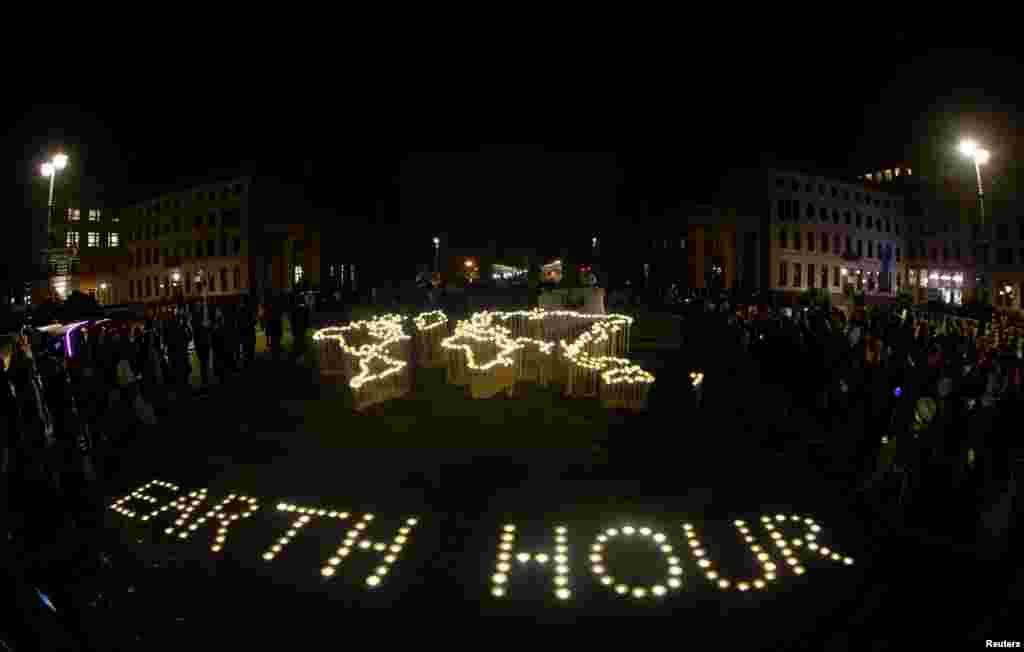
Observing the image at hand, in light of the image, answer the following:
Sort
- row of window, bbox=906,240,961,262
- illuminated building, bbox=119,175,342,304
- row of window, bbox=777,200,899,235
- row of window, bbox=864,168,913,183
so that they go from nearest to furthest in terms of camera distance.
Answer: illuminated building, bbox=119,175,342,304 < row of window, bbox=777,200,899,235 < row of window, bbox=906,240,961,262 < row of window, bbox=864,168,913,183

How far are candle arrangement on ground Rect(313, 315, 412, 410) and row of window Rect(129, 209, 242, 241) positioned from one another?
4104cm

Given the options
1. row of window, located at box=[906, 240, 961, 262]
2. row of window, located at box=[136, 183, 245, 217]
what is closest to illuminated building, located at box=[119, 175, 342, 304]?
row of window, located at box=[136, 183, 245, 217]

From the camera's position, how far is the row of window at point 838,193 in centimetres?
5153

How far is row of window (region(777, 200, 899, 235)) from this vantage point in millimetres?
51312

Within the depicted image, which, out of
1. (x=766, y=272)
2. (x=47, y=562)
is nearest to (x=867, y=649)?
(x=47, y=562)

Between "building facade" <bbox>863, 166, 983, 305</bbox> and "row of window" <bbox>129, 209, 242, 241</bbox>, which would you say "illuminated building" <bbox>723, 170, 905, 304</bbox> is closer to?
"building facade" <bbox>863, 166, 983, 305</bbox>

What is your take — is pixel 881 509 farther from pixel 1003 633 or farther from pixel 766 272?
pixel 766 272

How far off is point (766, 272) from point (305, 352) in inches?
1679

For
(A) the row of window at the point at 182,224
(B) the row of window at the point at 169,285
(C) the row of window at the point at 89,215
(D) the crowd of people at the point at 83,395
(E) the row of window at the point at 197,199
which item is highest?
(E) the row of window at the point at 197,199

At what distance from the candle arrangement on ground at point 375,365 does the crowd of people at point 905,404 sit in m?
5.84

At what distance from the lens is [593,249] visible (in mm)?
47875

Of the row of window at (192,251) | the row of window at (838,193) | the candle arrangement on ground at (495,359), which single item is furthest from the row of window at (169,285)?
the row of window at (838,193)

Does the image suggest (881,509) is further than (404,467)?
No

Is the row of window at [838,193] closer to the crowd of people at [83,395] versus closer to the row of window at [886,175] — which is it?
the row of window at [886,175]
